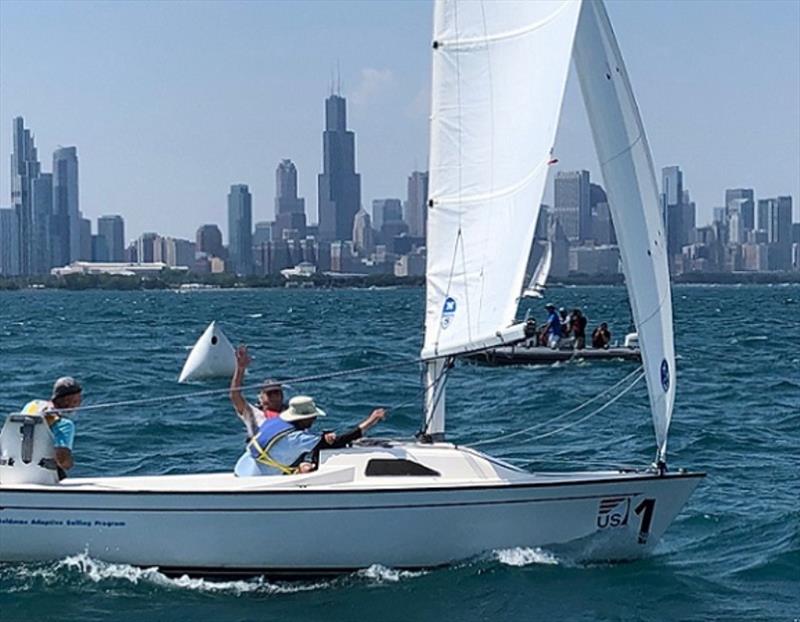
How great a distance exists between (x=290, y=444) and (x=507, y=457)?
7434 millimetres

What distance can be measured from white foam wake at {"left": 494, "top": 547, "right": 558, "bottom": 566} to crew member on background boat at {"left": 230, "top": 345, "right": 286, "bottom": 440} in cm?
220

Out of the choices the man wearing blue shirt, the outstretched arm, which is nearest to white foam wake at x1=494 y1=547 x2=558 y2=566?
the outstretched arm

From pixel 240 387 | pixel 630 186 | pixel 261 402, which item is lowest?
pixel 261 402

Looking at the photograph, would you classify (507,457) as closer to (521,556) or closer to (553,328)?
(521,556)

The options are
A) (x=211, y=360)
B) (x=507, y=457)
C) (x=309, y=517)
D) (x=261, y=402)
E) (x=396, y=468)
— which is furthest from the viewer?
(x=507, y=457)

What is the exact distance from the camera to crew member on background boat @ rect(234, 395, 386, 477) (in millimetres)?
13070

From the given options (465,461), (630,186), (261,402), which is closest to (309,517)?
(261,402)

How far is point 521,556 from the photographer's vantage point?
13086mm

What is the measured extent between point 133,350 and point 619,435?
26157 mm

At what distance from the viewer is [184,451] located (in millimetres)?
21266

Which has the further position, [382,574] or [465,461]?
[465,461]

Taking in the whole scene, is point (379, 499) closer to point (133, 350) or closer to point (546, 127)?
point (546, 127)

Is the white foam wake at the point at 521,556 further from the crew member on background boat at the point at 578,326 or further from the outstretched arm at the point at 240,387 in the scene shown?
the crew member on background boat at the point at 578,326

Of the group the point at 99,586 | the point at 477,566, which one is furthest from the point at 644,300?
the point at 99,586
